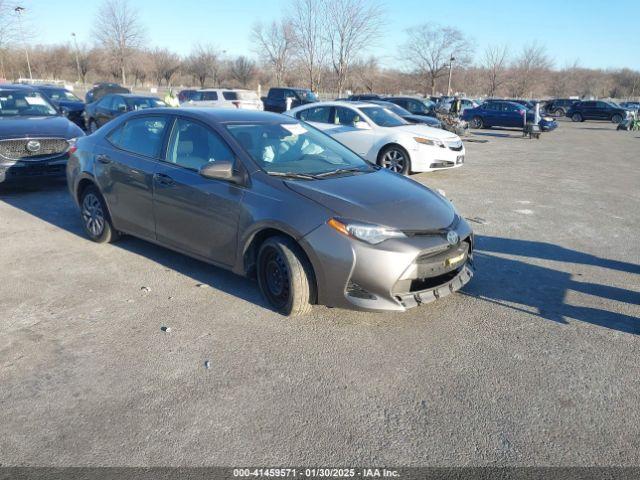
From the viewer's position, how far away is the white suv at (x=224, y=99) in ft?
66.3

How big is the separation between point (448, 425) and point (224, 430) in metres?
1.27

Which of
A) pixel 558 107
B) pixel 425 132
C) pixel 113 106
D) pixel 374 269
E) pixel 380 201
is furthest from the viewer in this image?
pixel 558 107

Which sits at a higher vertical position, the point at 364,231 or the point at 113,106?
the point at 113,106

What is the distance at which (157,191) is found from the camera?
4684 mm

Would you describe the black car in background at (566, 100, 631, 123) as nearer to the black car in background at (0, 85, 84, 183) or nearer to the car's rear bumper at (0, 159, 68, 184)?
the black car in background at (0, 85, 84, 183)

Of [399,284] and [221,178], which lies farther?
[221,178]

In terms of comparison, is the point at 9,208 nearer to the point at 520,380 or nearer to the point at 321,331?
the point at 321,331

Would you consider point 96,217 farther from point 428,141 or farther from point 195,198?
point 428,141

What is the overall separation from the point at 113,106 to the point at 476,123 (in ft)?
68.9

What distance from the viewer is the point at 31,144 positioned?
786 cm

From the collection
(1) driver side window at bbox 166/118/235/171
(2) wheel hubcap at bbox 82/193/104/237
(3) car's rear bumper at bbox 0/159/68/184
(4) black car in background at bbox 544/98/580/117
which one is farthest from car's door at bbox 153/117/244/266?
(4) black car in background at bbox 544/98/580/117

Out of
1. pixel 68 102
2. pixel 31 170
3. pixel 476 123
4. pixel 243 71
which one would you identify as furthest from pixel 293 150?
pixel 243 71

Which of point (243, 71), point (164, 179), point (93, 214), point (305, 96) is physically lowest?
point (93, 214)

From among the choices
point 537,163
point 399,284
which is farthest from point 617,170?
point 399,284
